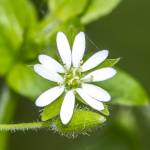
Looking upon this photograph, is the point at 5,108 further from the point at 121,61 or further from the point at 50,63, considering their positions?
the point at 121,61

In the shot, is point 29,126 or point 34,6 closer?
point 29,126

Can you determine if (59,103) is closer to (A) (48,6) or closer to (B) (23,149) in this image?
(A) (48,6)

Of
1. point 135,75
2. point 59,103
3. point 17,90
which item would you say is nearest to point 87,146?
point 135,75

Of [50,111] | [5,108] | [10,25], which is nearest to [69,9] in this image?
[10,25]

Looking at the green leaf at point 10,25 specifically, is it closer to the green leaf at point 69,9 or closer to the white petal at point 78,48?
the green leaf at point 69,9

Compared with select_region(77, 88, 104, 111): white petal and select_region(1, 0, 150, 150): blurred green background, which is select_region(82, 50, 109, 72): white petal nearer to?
select_region(77, 88, 104, 111): white petal

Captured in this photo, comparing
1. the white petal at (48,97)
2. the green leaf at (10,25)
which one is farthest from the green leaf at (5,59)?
the white petal at (48,97)
